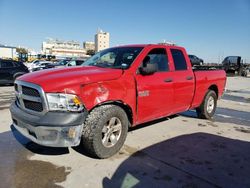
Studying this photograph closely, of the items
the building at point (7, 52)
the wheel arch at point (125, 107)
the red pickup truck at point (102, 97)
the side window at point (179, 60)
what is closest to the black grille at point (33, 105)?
the red pickup truck at point (102, 97)

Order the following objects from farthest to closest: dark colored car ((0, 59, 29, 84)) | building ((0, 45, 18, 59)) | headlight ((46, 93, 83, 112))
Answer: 1. building ((0, 45, 18, 59))
2. dark colored car ((0, 59, 29, 84))
3. headlight ((46, 93, 83, 112))

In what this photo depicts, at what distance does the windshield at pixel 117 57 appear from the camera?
14.4 feet

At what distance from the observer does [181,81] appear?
5.18 meters

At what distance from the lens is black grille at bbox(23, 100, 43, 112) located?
3330mm

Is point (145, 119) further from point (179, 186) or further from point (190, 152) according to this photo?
point (179, 186)

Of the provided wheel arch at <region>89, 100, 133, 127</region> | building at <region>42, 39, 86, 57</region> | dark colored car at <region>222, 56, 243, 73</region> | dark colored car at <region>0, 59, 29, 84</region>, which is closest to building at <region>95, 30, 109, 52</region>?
building at <region>42, 39, 86, 57</region>

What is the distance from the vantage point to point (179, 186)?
3008mm

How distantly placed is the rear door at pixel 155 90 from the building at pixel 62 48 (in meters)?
117

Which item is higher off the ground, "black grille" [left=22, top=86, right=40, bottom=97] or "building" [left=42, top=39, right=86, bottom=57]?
"building" [left=42, top=39, right=86, bottom=57]

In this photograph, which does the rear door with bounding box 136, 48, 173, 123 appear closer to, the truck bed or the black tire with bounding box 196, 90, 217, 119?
the truck bed

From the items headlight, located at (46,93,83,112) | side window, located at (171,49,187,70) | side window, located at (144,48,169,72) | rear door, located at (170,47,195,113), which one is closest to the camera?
headlight, located at (46,93,83,112)

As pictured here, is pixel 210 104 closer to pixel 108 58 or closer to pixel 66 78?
pixel 108 58

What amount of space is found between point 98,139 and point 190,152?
5.70ft

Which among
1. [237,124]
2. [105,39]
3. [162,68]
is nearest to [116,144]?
[162,68]
